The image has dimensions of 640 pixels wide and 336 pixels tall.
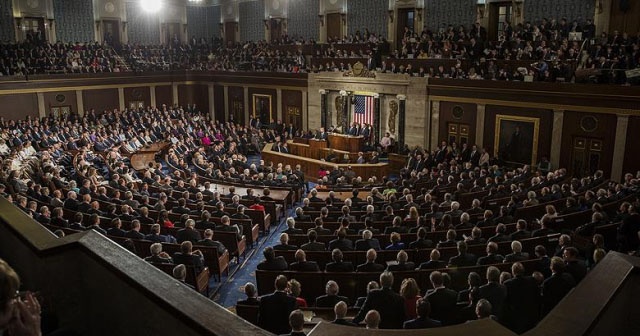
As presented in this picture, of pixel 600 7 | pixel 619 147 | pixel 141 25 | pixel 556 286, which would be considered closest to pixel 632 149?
pixel 619 147

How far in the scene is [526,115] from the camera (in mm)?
19219

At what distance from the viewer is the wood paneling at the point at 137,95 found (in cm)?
3053

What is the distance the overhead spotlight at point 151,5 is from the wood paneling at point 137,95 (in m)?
5.46

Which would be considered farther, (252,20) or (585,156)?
(252,20)

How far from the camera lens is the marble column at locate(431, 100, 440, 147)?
21.9 metres

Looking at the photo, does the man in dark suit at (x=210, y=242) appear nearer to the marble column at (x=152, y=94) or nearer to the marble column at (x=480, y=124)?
the marble column at (x=480, y=124)

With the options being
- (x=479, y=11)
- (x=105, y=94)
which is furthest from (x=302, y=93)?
(x=105, y=94)

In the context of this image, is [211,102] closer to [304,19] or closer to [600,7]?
[304,19]

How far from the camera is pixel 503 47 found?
68.1ft

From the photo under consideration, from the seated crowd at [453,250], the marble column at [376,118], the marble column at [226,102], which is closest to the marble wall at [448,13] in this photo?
the marble column at [376,118]

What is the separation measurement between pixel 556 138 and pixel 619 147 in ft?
6.91

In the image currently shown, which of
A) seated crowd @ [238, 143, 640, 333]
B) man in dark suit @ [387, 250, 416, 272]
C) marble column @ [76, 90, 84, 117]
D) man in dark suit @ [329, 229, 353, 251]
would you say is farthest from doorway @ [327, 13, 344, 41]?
man in dark suit @ [387, 250, 416, 272]

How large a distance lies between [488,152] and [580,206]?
30.3 ft

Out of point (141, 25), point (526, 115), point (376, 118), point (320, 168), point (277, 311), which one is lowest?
point (320, 168)
